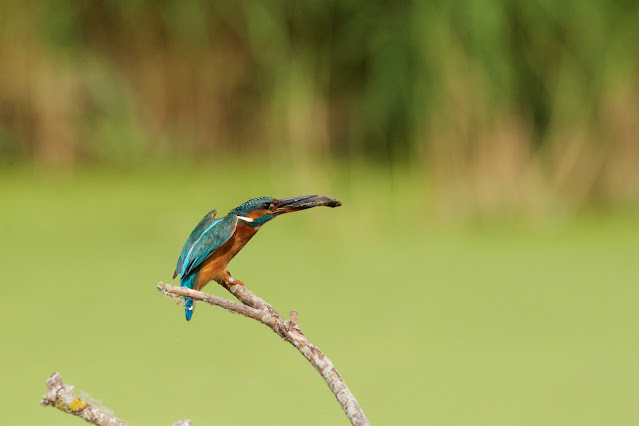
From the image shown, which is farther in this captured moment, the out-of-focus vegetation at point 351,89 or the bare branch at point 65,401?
the out-of-focus vegetation at point 351,89

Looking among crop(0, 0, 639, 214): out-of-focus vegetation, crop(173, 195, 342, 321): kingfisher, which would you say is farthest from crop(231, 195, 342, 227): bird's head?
crop(0, 0, 639, 214): out-of-focus vegetation

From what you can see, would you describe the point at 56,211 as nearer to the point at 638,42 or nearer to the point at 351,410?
the point at 638,42

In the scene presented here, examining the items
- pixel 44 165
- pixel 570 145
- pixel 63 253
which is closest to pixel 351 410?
pixel 63 253

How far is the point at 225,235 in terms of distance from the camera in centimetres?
35

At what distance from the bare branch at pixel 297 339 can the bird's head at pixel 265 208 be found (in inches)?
1.3

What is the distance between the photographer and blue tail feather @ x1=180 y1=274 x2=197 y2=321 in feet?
1.14

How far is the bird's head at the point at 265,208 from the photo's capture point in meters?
0.35

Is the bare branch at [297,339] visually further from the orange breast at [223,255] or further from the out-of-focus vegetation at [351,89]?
the out-of-focus vegetation at [351,89]

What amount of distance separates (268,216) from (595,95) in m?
2.46

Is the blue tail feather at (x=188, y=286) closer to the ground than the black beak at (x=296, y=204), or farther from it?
closer to the ground

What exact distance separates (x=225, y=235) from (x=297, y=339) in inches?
1.9

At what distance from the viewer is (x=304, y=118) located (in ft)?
9.09

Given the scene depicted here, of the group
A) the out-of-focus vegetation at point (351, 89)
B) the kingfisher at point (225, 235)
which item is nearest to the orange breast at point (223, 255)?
the kingfisher at point (225, 235)

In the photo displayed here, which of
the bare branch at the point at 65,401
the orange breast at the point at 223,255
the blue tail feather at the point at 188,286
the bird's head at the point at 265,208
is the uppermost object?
the bird's head at the point at 265,208
